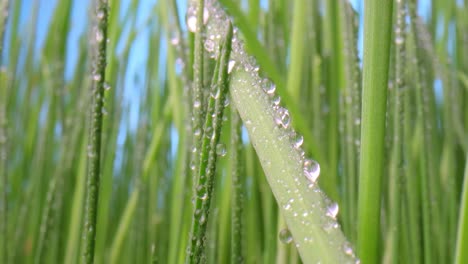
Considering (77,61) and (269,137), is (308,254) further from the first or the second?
(77,61)

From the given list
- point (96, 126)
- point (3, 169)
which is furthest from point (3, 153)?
point (96, 126)

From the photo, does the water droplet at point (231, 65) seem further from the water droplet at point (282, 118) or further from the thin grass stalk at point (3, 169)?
the thin grass stalk at point (3, 169)

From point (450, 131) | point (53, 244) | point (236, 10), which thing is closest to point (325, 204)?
point (236, 10)

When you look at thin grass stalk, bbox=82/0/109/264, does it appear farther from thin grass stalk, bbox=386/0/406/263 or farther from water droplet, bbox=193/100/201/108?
thin grass stalk, bbox=386/0/406/263

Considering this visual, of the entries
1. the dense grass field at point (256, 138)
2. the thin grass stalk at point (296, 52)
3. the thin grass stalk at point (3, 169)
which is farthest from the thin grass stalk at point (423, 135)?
the thin grass stalk at point (3, 169)

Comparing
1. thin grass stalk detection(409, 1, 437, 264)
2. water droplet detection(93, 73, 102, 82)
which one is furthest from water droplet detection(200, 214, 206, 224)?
thin grass stalk detection(409, 1, 437, 264)

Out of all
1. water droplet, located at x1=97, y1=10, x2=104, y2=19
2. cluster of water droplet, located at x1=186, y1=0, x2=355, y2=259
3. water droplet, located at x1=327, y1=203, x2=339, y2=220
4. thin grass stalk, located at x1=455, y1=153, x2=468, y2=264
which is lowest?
thin grass stalk, located at x1=455, y1=153, x2=468, y2=264

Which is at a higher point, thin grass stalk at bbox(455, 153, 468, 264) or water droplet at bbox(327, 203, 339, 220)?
water droplet at bbox(327, 203, 339, 220)

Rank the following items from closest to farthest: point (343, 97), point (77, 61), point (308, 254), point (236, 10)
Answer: point (308, 254), point (236, 10), point (343, 97), point (77, 61)
